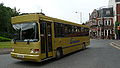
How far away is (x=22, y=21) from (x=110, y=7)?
6328 cm

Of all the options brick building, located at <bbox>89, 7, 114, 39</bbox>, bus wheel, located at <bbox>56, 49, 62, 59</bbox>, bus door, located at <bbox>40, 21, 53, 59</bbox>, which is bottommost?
bus wheel, located at <bbox>56, 49, 62, 59</bbox>

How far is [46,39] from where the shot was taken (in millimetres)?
10422

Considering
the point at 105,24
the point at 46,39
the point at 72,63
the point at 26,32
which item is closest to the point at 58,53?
the point at 72,63

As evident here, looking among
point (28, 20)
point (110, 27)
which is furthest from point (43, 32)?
point (110, 27)

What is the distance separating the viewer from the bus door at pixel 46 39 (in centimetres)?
996

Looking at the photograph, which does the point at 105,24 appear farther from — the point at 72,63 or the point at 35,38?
the point at 35,38

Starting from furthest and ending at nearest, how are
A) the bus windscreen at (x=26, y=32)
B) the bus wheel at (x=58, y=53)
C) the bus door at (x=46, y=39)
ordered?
1. the bus wheel at (x=58, y=53)
2. the bus door at (x=46, y=39)
3. the bus windscreen at (x=26, y=32)

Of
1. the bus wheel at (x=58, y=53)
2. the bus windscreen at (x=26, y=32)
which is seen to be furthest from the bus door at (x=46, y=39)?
the bus wheel at (x=58, y=53)

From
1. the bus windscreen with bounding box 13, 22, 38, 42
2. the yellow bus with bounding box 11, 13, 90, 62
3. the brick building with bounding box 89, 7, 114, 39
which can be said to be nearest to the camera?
the yellow bus with bounding box 11, 13, 90, 62

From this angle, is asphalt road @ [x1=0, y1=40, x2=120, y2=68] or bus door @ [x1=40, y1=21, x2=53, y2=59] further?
bus door @ [x1=40, y1=21, x2=53, y2=59]

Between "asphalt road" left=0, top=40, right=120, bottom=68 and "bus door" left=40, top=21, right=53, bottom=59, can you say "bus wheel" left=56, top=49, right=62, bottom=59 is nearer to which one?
"asphalt road" left=0, top=40, right=120, bottom=68

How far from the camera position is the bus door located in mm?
9956

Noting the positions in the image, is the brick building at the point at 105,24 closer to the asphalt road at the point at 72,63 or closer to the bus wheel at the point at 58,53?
the asphalt road at the point at 72,63

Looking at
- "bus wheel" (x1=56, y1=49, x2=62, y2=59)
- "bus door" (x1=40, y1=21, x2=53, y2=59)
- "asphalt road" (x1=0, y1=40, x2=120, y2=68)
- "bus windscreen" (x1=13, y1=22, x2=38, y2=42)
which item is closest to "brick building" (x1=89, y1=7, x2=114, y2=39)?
"asphalt road" (x1=0, y1=40, x2=120, y2=68)
